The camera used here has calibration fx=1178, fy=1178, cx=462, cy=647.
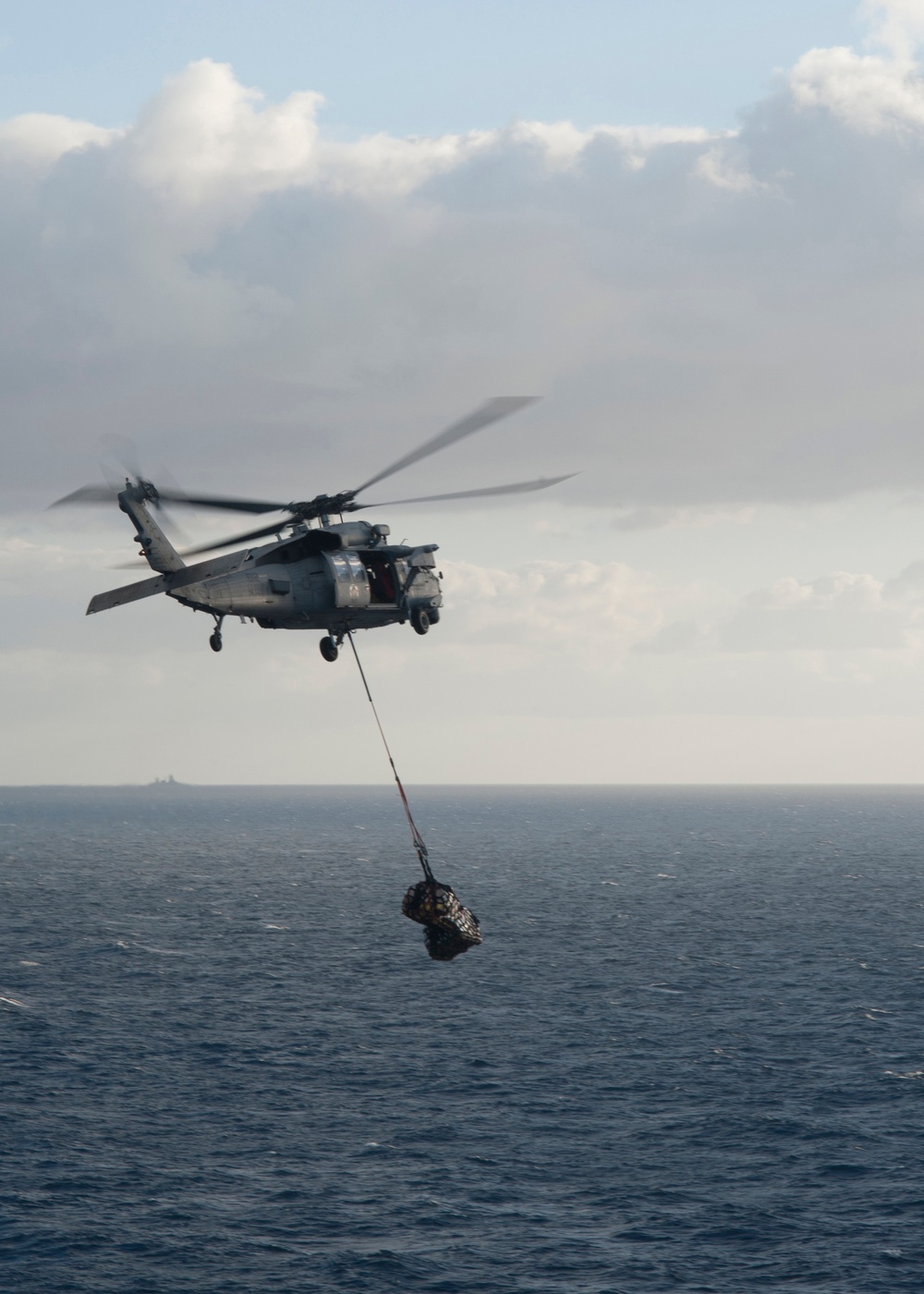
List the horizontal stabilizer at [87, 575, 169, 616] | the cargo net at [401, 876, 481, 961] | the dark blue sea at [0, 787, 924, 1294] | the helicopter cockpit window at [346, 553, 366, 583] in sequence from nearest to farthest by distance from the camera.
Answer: the horizontal stabilizer at [87, 575, 169, 616] < the helicopter cockpit window at [346, 553, 366, 583] < the cargo net at [401, 876, 481, 961] < the dark blue sea at [0, 787, 924, 1294]

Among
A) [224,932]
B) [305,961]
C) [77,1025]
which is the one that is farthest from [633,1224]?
[224,932]

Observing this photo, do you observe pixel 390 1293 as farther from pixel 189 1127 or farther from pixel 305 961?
pixel 305 961

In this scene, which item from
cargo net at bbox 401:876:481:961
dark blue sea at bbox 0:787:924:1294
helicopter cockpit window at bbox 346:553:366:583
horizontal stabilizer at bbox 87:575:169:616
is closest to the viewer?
horizontal stabilizer at bbox 87:575:169:616

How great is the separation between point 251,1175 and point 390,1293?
53.1 ft

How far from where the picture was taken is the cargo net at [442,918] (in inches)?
1636

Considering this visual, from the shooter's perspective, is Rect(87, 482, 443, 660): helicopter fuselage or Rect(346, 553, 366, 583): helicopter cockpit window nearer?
Rect(87, 482, 443, 660): helicopter fuselage

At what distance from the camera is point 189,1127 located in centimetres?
8031

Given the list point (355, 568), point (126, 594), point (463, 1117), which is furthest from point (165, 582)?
point (463, 1117)

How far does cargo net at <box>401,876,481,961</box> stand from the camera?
136ft

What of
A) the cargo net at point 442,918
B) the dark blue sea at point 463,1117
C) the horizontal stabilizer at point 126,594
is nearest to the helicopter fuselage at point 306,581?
the horizontal stabilizer at point 126,594

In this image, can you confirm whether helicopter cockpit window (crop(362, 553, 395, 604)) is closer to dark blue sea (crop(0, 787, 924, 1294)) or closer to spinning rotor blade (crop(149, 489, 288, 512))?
spinning rotor blade (crop(149, 489, 288, 512))

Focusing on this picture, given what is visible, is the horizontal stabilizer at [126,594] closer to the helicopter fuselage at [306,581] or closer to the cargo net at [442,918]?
the helicopter fuselage at [306,581]

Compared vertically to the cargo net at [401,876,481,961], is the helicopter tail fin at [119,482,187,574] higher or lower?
higher

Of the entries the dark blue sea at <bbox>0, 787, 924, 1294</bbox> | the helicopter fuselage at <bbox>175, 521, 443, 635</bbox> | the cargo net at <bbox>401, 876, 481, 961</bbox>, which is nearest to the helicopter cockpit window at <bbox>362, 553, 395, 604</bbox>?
the helicopter fuselage at <bbox>175, 521, 443, 635</bbox>
